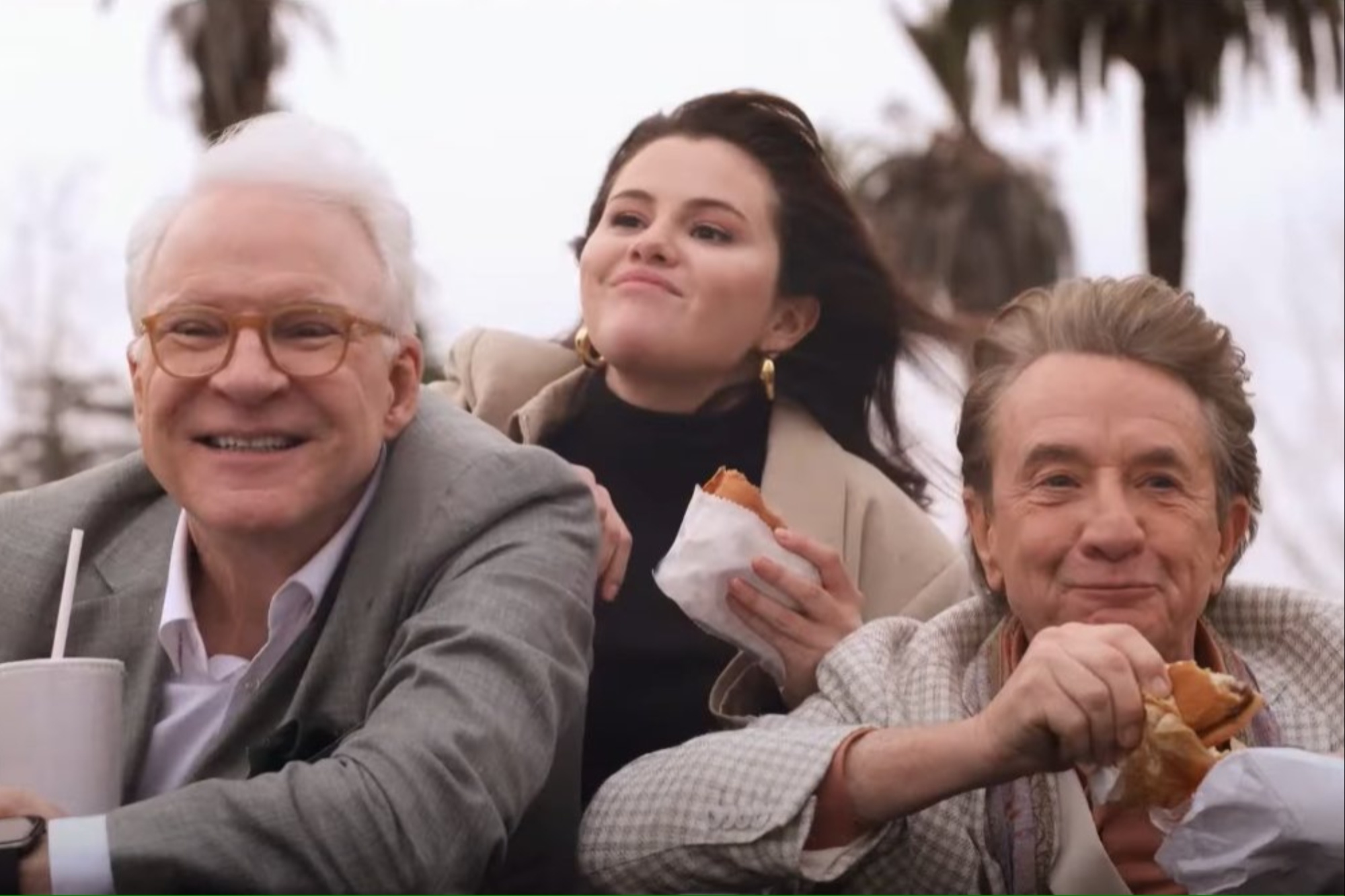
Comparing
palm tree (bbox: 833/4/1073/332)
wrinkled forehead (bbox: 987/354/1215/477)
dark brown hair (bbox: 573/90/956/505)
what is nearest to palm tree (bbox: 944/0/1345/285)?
palm tree (bbox: 833/4/1073/332)

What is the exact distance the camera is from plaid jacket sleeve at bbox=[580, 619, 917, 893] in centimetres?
287

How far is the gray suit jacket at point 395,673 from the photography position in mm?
2592

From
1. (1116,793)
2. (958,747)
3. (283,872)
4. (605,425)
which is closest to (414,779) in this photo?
(283,872)

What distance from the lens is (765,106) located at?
4.23 meters

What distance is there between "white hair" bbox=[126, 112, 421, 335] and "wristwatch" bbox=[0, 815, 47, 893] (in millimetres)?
683

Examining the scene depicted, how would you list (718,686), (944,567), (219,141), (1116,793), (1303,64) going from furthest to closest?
(1303,64) < (944,567) < (718,686) < (219,141) < (1116,793)

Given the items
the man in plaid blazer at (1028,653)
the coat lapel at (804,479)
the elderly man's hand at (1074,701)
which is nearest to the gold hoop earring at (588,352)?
the coat lapel at (804,479)

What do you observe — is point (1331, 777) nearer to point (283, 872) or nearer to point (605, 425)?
point (283, 872)

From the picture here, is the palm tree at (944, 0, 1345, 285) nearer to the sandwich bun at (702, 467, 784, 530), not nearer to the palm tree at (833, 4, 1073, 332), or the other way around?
the palm tree at (833, 4, 1073, 332)

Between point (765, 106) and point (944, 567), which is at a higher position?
point (765, 106)

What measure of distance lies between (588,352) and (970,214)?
26992 mm

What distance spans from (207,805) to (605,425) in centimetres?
153

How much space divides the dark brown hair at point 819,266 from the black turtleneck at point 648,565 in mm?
157

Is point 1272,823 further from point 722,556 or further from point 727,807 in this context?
point 722,556
